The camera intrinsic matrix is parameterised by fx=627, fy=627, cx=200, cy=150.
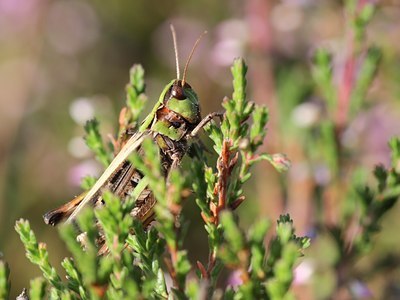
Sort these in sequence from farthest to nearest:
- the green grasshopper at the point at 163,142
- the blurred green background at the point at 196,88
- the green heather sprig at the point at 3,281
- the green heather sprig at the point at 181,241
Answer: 1. the blurred green background at the point at 196,88
2. the green grasshopper at the point at 163,142
3. the green heather sprig at the point at 3,281
4. the green heather sprig at the point at 181,241

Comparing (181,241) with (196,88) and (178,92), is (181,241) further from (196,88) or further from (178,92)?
(196,88)

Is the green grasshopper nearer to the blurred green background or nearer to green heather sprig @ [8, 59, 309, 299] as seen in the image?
green heather sprig @ [8, 59, 309, 299]

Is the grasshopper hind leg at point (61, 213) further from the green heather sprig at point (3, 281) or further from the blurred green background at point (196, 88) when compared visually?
the blurred green background at point (196, 88)

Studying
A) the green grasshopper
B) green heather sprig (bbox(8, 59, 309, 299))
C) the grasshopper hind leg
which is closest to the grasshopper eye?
the green grasshopper

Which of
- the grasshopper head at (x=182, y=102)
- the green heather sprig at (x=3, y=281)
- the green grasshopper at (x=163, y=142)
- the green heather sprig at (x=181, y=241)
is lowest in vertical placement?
the green heather sprig at (x=3, y=281)

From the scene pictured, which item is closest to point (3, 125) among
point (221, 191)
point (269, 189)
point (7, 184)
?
point (7, 184)

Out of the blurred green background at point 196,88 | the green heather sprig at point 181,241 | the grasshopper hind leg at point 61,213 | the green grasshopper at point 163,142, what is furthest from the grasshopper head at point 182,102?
the blurred green background at point 196,88

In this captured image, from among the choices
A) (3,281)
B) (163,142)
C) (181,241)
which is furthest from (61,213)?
(181,241)

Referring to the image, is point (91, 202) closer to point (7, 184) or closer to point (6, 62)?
point (7, 184)
